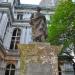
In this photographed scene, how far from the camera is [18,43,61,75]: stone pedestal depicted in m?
6.82

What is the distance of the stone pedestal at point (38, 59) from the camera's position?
682cm

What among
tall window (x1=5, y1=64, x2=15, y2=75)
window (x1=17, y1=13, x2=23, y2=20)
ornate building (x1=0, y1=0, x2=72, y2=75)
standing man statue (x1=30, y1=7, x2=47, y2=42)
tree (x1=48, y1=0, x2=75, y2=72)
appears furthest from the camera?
window (x1=17, y1=13, x2=23, y2=20)

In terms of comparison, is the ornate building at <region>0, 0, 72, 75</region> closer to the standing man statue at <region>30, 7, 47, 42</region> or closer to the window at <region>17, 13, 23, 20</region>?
the window at <region>17, 13, 23, 20</region>

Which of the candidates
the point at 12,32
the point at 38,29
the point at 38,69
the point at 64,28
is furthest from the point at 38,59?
the point at 12,32

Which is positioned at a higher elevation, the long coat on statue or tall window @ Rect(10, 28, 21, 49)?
tall window @ Rect(10, 28, 21, 49)

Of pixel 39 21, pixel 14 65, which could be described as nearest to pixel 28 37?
pixel 14 65

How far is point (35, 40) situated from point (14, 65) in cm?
1161

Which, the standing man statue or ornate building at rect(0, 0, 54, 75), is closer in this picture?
the standing man statue

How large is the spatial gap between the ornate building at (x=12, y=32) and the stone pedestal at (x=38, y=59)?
10517 mm

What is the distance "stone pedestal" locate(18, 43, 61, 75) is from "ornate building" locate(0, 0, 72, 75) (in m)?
10.5

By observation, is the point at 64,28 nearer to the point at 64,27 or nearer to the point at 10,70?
the point at 64,27

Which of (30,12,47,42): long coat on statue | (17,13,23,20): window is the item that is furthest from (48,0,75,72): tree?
(17,13,23,20): window

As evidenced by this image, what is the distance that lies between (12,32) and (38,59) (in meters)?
15.0

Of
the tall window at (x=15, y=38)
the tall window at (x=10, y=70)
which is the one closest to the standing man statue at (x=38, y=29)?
the tall window at (x=10, y=70)
